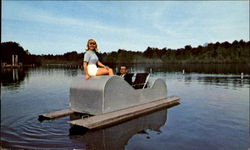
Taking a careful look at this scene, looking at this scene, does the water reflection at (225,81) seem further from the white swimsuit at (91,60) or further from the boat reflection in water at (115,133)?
the white swimsuit at (91,60)

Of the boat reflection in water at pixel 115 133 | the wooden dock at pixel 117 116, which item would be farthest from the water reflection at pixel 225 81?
the boat reflection in water at pixel 115 133

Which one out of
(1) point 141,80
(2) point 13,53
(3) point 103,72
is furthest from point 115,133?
(2) point 13,53

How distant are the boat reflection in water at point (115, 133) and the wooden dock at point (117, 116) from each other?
0.57 feet

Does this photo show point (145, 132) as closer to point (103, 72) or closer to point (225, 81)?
point (103, 72)

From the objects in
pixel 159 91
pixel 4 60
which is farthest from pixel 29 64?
pixel 159 91

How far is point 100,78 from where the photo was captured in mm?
7969

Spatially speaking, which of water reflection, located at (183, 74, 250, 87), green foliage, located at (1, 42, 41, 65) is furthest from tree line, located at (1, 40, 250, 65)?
water reflection, located at (183, 74, 250, 87)

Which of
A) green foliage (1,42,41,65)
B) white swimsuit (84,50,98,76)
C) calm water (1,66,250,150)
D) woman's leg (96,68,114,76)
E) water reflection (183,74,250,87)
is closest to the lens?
calm water (1,66,250,150)

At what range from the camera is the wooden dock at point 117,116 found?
7.00m

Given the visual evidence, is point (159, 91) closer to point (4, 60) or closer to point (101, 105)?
point (101, 105)

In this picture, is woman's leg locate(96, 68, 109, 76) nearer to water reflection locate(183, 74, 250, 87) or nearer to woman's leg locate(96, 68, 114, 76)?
woman's leg locate(96, 68, 114, 76)

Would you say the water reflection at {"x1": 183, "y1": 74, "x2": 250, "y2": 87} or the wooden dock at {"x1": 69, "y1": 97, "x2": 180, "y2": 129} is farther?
the water reflection at {"x1": 183, "y1": 74, "x2": 250, "y2": 87}

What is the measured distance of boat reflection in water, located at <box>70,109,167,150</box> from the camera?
622cm

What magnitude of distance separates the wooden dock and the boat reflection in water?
0.17m
